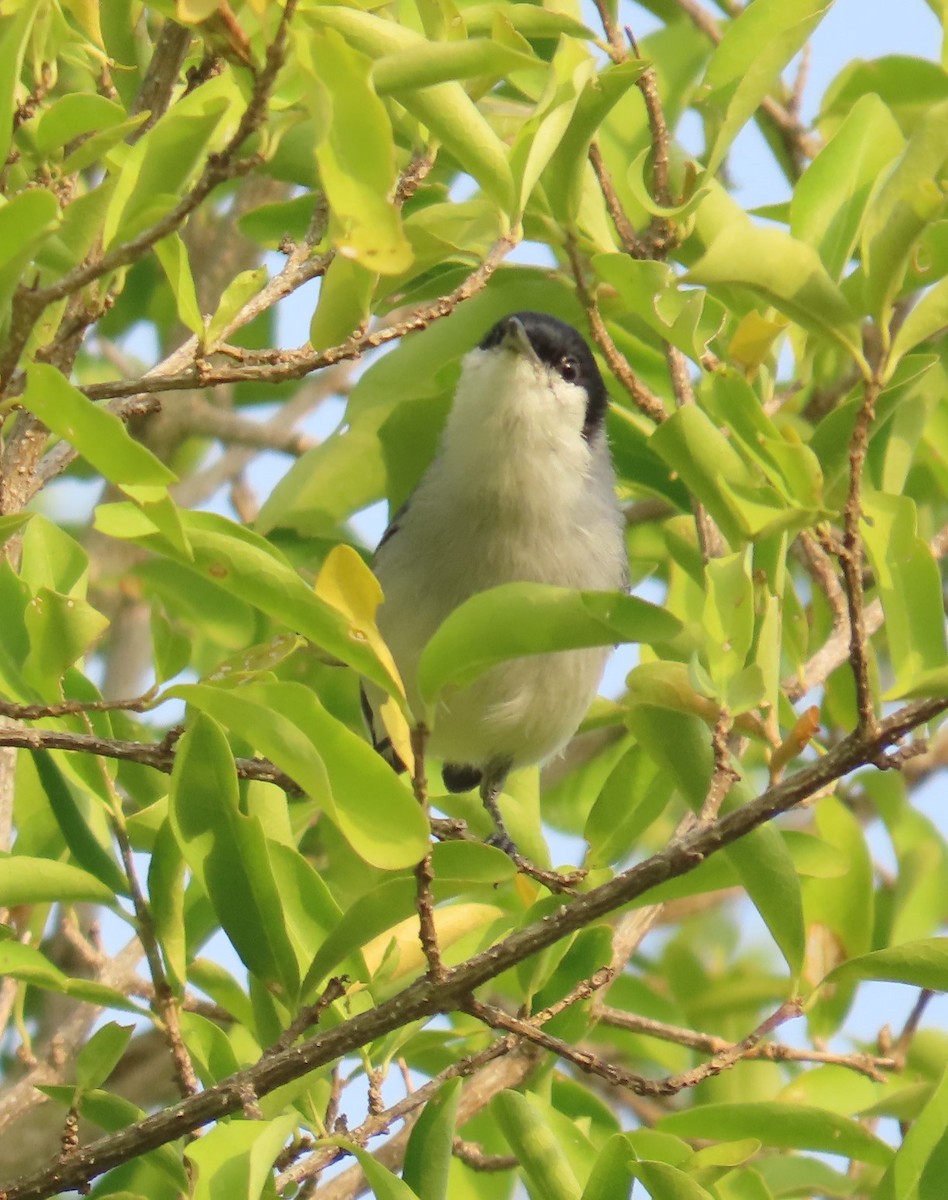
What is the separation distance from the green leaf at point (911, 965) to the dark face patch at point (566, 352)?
2027 millimetres

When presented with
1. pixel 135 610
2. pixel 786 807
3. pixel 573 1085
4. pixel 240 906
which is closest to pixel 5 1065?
pixel 135 610

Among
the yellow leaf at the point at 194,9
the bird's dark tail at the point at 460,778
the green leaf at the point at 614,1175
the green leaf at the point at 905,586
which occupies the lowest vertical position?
the green leaf at the point at 614,1175

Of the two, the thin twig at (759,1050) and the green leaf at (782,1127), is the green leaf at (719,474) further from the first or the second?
the green leaf at (782,1127)

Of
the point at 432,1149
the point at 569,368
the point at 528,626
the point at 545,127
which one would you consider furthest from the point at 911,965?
the point at 569,368

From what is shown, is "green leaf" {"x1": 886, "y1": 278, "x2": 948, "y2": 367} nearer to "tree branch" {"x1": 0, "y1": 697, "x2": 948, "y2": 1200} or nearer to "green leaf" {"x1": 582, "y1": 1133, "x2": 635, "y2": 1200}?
"tree branch" {"x1": 0, "y1": 697, "x2": 948, "y2": 1200}

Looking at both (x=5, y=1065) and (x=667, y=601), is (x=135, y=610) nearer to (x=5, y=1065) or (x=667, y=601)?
(x=5, y=1065)

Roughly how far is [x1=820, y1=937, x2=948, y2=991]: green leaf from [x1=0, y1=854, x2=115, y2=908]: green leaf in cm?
103

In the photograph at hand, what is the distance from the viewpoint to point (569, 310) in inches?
120

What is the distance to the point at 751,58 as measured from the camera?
2.59 m

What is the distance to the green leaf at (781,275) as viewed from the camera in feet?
5.55

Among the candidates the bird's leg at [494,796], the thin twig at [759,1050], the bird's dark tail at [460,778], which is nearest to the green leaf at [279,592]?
the thin twig at [759,1050]

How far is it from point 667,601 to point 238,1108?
1.67 metres

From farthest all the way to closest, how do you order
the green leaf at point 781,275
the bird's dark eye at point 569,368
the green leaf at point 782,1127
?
the bird's dark eye at point 569,368 < the green leaf at point 782,1127 < the green leaf at point 781,275

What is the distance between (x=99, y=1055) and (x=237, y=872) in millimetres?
351
